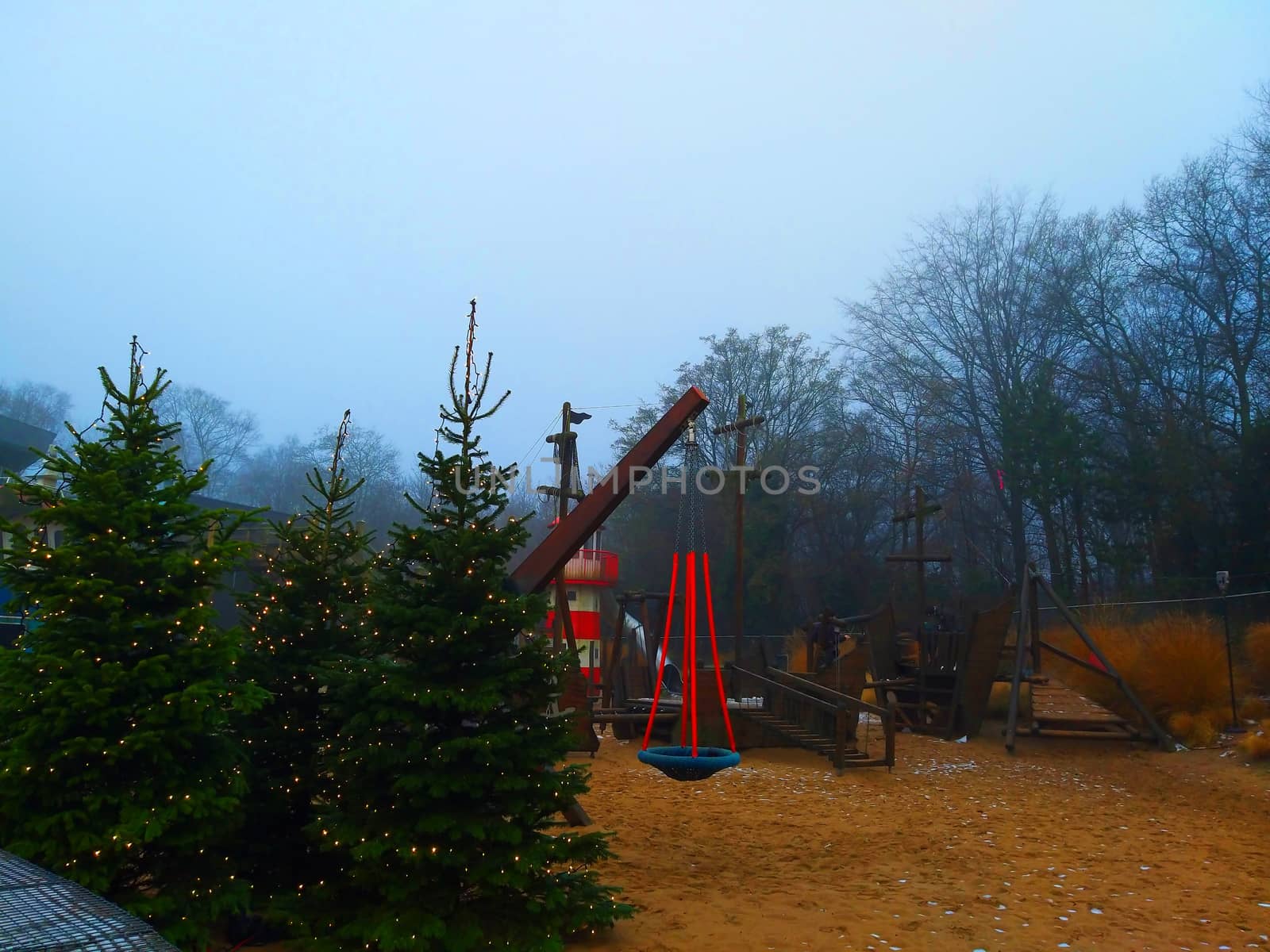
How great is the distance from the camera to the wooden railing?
14.9 metres

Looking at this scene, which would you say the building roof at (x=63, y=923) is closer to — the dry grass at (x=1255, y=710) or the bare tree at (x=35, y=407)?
the dry grass at (x=1255, y=710)

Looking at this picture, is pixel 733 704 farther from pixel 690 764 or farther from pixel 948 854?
pixel 690 764

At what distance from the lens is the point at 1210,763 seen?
14086 millimetres

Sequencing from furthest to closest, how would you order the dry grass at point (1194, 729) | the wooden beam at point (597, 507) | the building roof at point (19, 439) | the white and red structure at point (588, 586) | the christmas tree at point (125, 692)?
the white and red structure at point (588, 586) < the building roof at point (19, 439) < the dry grass at point (1194, 729) < the wooden beam at point (597, 507) < the christmas tree at point (125, 692)

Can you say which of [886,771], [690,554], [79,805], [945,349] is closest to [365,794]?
[79,805]

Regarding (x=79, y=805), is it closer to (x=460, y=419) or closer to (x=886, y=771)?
(x=460, y=419)

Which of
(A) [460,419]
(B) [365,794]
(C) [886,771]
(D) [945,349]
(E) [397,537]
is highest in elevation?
(D) [945,349]

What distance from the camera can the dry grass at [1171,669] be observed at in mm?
16250

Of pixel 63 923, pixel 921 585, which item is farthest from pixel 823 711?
pixel 63 923

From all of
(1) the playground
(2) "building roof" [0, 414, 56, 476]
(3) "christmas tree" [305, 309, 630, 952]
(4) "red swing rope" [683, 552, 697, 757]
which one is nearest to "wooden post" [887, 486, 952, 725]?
(1) the playground

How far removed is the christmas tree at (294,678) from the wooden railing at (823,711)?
9603mm

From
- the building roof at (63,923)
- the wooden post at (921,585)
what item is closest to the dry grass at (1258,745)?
the wooden post at (921,585)

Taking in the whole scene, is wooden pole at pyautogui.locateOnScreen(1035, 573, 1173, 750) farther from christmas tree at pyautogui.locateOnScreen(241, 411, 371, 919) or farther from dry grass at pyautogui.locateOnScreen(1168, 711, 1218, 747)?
christmas tree at pyautogui.locateOnScreen(241, 411, 371, 919)

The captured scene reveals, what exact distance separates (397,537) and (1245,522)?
24.1m
